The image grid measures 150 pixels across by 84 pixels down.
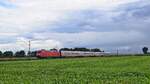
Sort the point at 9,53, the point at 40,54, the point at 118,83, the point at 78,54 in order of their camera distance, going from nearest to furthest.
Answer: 1. the point at 118,83
2. the point at 40,54
3. the point at 78,54
4. the point at 9,53

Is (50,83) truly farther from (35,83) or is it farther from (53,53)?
(53,53)

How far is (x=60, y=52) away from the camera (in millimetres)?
155125

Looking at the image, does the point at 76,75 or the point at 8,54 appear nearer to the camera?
the point at 76,75

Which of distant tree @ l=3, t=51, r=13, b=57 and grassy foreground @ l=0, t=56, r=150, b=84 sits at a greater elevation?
distant tree @ l=3, t=51, r=13, b=57

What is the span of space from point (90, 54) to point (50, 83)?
146 meters

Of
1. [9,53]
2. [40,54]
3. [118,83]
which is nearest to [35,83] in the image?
[118,83]

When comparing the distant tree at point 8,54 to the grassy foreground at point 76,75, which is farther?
the distant tree at point 8,54

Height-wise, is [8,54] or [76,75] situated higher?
[8,54]

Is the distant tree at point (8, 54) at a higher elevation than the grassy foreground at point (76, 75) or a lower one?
higher

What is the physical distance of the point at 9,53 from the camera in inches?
7343

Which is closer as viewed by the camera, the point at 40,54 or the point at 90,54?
the point at 40,54

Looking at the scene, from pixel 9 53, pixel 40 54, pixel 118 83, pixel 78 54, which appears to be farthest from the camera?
pixel 9 53

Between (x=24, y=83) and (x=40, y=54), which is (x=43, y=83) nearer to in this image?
(x=24, y=83)

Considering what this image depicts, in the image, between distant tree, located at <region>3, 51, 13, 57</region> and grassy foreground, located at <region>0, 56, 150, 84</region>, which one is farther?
distant tree, located at <region>3, 51, 13, 57</region>
